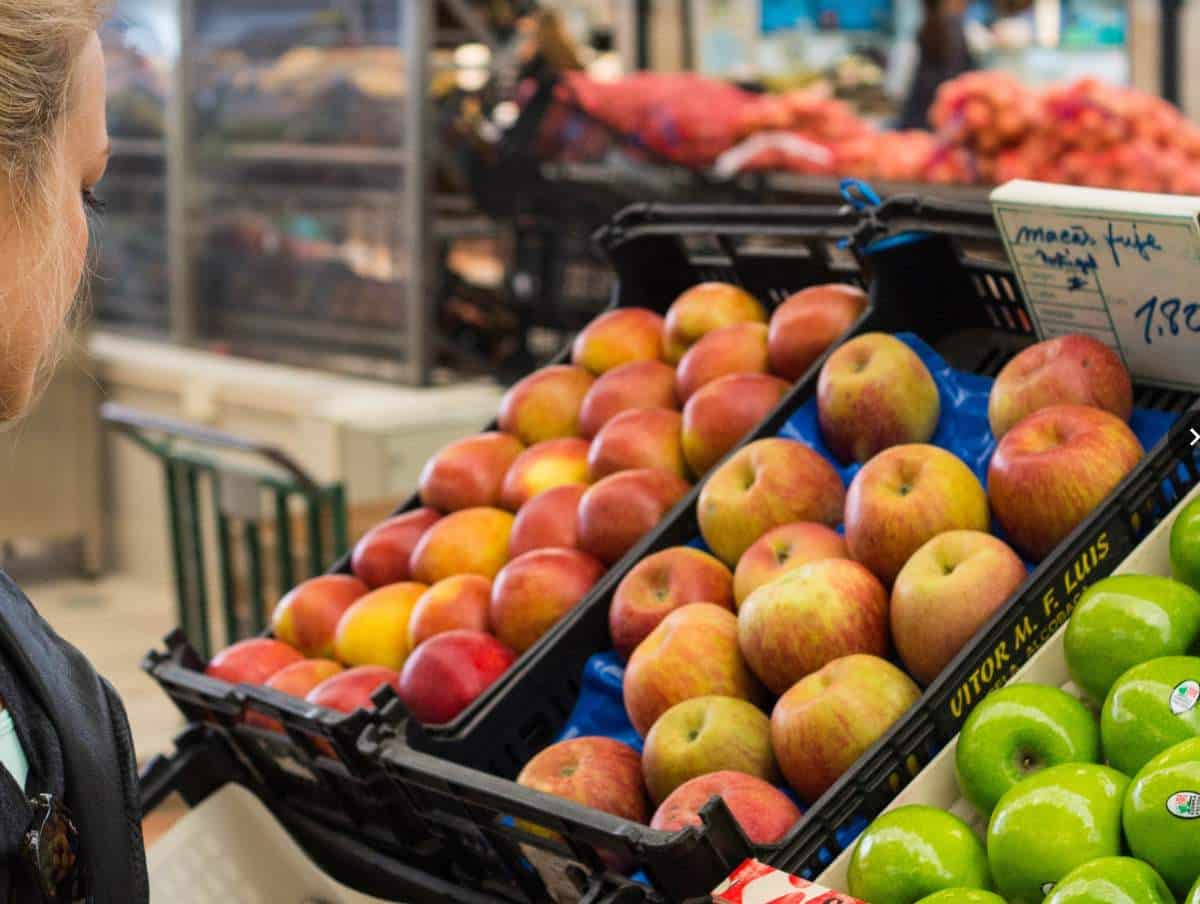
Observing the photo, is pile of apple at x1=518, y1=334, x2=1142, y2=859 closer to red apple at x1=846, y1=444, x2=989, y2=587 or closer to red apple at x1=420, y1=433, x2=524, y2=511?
red apple at x1=846, y1=444, x2=989, y2=587

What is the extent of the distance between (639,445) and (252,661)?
0.53 meters

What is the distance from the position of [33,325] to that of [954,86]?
13.9 feet

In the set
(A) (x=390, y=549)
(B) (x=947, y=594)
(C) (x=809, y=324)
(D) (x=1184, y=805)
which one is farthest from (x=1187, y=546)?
(A) (x=390, y=549)

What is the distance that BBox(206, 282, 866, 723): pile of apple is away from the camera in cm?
176

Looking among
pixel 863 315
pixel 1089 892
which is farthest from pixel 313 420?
pixel 1089 892

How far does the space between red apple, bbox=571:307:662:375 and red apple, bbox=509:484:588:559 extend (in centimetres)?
28

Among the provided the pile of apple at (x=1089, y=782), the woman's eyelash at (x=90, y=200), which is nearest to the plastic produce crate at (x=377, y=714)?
the pile of apple at (x=1089, y=782)

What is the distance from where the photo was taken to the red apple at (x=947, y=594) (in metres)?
1.41

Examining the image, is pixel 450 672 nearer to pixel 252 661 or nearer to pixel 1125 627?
pixel 252 661

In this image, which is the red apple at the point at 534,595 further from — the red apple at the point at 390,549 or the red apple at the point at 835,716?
the red apple at the point at 835,716

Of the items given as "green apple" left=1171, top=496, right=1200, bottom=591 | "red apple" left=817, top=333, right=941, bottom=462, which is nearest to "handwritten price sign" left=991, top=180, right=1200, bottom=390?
"red apple" left=817, top=333, right=941, bottom=462

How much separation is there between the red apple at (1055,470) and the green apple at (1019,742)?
24cm

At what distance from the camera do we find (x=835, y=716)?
1.38 m

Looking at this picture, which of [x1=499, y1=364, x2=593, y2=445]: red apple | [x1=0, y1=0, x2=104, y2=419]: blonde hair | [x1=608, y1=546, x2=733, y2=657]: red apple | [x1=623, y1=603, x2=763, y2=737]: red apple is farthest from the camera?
[x1=499, y1=364, x2=593, y2=445]: red apple
